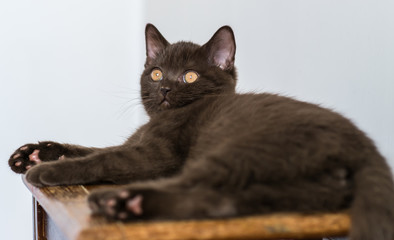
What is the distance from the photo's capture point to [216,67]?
1.48 meters

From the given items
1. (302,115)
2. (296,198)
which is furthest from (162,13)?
(296,198)

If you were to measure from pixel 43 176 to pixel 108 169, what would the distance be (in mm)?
148

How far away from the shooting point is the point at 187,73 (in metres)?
1.40

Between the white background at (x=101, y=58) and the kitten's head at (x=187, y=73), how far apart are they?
33cm

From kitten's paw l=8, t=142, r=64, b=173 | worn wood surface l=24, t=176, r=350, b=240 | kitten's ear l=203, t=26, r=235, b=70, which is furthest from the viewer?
kitten's ear l=203, t=26, r=235, b=70

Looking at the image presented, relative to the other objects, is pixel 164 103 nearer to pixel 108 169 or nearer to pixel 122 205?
pixel 108 169

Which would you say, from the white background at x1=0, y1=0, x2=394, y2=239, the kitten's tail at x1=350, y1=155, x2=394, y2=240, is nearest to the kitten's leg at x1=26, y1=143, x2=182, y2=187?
the kitten's tail at x1=350, y1=155, x2=394, y2=240

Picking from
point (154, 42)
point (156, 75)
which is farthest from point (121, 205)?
point (154, 42)

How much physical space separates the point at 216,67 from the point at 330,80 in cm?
40

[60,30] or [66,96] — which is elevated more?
[60,30]

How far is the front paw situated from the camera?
3.41ft

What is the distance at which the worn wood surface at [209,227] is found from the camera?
2.14ft

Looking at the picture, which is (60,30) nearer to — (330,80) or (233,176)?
(330,80)

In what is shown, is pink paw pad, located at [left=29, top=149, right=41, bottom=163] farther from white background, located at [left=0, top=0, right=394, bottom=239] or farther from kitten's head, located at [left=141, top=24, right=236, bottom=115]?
white background, located at [left=0, top=0, right=394, bottom=239]
